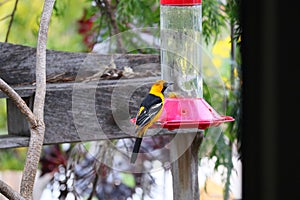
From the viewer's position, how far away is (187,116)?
162cm

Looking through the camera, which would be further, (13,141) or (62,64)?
(62,64)

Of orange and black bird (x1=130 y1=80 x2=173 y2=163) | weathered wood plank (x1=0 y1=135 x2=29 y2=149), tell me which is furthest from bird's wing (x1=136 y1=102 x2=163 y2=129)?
weathered wood plank (x1=0 y1=135 x2=29 y2=149)

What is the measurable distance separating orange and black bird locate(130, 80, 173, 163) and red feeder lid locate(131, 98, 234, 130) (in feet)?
0.08

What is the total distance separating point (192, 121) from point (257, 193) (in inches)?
53.6

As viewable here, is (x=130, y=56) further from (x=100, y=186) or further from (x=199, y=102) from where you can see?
(x=100, y=186)

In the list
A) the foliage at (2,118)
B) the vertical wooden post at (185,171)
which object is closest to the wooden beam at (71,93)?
the vertical wooden post at (185,171)

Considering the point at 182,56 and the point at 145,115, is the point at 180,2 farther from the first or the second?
the point at 145,115

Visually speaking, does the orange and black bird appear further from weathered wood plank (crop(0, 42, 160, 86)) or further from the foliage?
the foliage

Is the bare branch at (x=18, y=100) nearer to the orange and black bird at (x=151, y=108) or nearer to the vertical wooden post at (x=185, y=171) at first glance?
the orange and black bird at (x=151, y=108)

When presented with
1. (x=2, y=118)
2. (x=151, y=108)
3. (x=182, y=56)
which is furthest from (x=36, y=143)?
(x=2, y=118)

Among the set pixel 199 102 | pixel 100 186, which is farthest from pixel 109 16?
pixel 199 102

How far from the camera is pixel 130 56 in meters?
1.82

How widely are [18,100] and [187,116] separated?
51 cm

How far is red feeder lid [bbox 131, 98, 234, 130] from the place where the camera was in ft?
5.12
